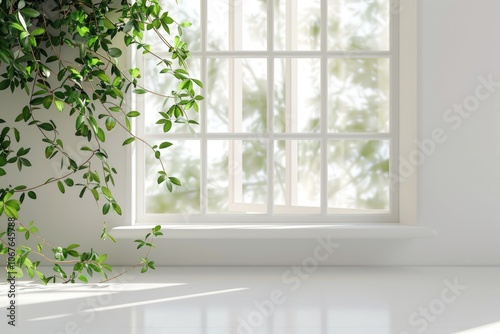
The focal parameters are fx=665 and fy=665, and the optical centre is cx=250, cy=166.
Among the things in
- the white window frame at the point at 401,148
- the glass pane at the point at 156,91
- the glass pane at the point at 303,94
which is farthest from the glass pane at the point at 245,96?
the white window frame at the point at 401,148

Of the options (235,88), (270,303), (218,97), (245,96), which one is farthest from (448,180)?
(218,97)

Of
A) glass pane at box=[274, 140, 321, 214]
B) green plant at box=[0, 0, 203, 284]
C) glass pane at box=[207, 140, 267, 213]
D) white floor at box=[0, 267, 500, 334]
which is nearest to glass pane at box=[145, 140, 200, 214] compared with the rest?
glass pane at box=[207, 140, 267, 213]

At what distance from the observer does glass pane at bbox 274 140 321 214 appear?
4824mm

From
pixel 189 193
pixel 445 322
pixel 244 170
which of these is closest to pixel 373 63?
pixel 244 170

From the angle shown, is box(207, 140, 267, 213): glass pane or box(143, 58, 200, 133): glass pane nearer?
box(143, 58, 200, 133): glass pane

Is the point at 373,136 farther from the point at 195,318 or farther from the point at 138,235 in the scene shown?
the point at 195,318

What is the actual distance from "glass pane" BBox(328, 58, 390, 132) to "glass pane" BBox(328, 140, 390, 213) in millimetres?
202

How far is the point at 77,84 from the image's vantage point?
9.57 ft

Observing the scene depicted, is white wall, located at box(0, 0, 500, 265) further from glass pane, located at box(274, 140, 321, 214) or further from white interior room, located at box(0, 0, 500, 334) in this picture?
glass pane, located at box(274, 140, 321, 214)

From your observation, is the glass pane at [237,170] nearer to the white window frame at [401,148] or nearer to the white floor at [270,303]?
the white window frame at [401,148]

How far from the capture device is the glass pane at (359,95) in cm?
521

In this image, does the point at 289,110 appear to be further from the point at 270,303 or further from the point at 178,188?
the point at 270,303

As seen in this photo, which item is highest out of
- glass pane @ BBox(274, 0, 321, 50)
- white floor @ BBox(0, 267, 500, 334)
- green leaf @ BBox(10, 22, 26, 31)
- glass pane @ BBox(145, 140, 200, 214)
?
glass pane @ BBox(274, 0, 321, 50)

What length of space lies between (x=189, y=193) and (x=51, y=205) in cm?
238
